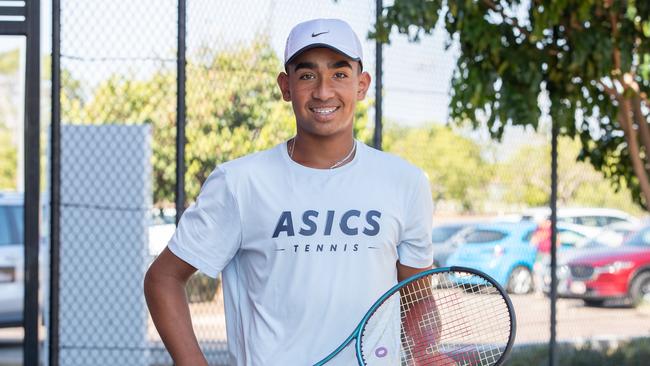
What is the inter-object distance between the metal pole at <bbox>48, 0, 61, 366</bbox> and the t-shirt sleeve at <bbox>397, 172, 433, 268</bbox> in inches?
124

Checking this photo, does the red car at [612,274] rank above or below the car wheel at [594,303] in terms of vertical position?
above

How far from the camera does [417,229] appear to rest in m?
2.44

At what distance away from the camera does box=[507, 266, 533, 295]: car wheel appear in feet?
22.5

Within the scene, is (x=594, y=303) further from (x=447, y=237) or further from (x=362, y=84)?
(x=362, y=84)

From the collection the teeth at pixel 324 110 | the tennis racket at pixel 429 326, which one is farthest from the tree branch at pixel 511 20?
the teeth at pixel 324 110

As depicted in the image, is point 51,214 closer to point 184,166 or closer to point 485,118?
point 184,166

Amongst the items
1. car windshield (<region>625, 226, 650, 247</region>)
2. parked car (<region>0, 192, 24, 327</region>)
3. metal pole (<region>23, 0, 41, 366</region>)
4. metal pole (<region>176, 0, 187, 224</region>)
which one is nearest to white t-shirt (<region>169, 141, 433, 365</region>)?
metal pole (<region>23, 0, 41, 366</region>)

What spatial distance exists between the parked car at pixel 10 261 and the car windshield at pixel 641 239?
566 cm

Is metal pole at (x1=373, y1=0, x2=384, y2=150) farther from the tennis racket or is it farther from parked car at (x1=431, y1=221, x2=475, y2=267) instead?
the tennis racket

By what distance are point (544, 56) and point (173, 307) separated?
410 cm

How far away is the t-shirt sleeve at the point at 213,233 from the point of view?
236 centimetres

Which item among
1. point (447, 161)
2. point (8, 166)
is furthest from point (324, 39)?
point (8, 166)

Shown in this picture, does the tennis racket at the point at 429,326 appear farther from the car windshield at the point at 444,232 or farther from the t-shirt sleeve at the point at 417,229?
the car windshield at the point at 444,232

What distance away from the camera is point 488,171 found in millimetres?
6730
